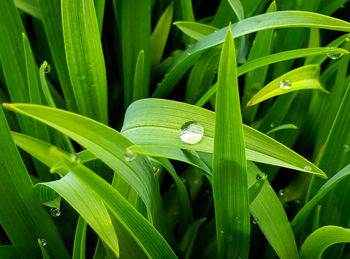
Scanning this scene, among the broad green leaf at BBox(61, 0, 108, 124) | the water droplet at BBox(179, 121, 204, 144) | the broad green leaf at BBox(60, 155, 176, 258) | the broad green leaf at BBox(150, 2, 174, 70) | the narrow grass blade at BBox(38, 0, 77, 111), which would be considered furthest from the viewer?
the broad green leaf at BBox(150, 2, 174, 70)

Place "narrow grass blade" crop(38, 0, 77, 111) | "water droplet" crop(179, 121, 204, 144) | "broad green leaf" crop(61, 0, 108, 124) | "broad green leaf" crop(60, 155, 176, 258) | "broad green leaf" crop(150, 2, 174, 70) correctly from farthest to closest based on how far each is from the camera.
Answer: "broad green leaf" crop(150, 2, 174, 70) → "narrow grass blade" crop(38, 0, 77, 111) → "broad green leaf" crop(61, 0, 108, 124) → "water droplet" crop(179, 121, 204, 144) → "broad green leaf" crop(60, 155, 176, 258)

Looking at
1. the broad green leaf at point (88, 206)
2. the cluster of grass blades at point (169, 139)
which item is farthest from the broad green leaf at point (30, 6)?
the broad green leaf at point (88, 206)

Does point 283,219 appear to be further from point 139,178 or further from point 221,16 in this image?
point 221,16

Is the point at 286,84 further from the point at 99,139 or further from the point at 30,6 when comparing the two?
the point at 30,6

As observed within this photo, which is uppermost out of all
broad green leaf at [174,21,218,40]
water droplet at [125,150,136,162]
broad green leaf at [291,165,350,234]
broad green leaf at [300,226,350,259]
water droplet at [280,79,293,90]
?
broad green leaf at [174,21,218,40]

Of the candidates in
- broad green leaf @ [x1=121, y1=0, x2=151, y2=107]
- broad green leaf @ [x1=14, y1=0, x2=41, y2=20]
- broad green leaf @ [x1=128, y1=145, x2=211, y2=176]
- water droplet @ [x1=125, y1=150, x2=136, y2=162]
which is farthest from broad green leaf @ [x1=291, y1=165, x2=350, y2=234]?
broad green leaf @ [x1=14, y1=0, x2=41, y2=20]

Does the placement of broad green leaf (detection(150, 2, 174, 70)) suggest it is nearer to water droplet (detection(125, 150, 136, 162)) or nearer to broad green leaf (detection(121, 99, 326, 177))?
broad green leaf (detection(121, 99, 326, 177))

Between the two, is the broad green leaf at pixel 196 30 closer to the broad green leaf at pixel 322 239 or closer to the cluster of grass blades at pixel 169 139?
the cluster of grass blades at pixel 169 139
